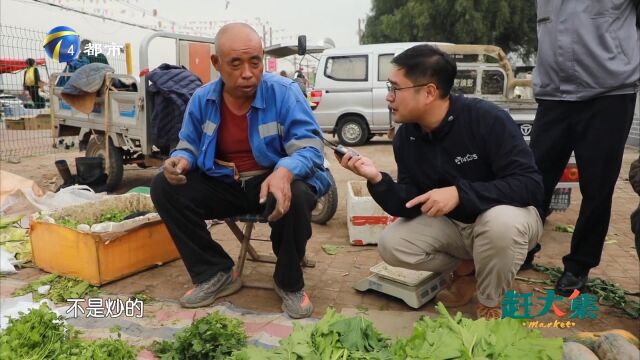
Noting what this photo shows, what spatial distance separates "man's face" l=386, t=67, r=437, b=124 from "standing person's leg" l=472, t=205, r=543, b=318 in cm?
59

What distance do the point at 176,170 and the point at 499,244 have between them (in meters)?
1.70

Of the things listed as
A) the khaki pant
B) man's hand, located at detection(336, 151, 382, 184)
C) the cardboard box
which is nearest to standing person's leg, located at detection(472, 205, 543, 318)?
the khaki pant

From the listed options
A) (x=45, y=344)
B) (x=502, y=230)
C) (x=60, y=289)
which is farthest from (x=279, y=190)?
(x=60, y=289)

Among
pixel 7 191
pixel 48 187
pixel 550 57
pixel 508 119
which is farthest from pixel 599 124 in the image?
pixel 48 187

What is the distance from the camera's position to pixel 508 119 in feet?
7.57

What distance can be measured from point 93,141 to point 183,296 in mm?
4104

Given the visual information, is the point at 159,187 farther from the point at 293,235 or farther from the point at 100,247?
the point at 293,235

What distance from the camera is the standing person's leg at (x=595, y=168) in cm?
258

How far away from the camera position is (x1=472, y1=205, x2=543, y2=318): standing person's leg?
7.22 feet

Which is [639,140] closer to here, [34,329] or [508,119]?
[508,119]

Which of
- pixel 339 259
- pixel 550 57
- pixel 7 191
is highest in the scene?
pixel 550 57

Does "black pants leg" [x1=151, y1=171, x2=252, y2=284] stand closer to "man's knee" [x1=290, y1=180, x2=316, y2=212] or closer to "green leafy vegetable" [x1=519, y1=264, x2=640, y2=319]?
"man's knee" [x1=290, y1=180, x2=316, y2=212]

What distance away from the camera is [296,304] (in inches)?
105

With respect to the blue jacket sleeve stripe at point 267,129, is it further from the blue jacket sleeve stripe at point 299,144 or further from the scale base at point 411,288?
the scale base at point 411,288
